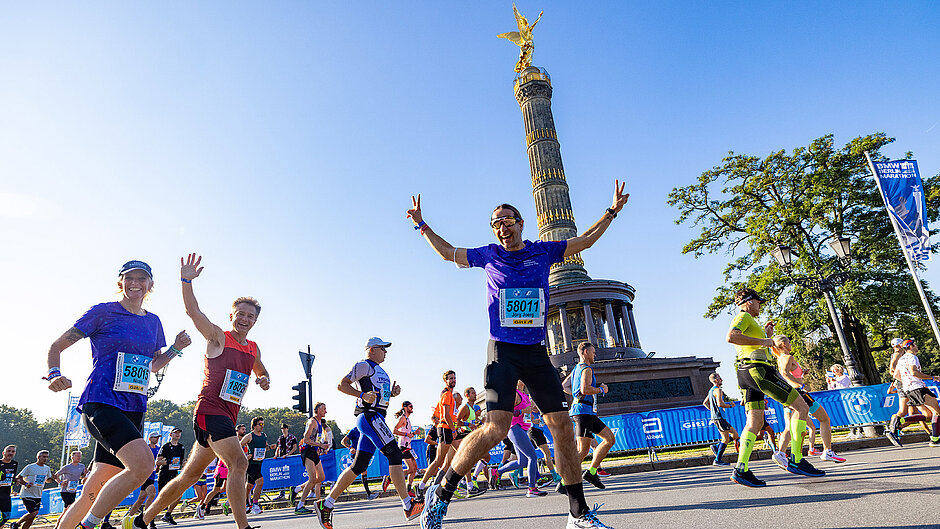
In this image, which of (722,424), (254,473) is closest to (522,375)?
(722,424)

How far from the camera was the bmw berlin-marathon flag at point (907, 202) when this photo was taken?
14000 mm

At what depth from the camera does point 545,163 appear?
147 ft

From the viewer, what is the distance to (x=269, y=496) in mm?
17344

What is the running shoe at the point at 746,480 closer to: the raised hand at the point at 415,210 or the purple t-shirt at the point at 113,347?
the raised hand at the point at 415,210

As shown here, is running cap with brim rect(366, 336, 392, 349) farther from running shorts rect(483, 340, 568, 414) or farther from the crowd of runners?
running shorts rect(483, 340, 568, 414)

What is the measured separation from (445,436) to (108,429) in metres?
5.73

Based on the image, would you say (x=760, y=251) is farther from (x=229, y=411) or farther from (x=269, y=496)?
(x=229, y=411)

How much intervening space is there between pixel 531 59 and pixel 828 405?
42.2 metres

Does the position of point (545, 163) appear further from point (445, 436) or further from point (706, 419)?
point (445, 436)

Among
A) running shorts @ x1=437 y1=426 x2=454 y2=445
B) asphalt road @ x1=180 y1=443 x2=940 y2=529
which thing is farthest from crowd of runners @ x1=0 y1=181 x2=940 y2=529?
running shorts @ x1=437 y1=426 x2=454 y2=445

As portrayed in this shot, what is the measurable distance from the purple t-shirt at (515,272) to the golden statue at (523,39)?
1896 inches

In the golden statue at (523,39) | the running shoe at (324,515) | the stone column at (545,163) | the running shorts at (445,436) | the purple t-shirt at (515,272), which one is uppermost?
the golden statue at (523,39)

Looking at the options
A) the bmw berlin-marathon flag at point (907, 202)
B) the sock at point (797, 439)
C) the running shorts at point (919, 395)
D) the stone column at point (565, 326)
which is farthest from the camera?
the stone column at point (565, 326)

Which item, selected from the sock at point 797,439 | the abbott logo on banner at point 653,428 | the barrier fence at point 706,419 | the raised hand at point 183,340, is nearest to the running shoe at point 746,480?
the sock at point 797,439
